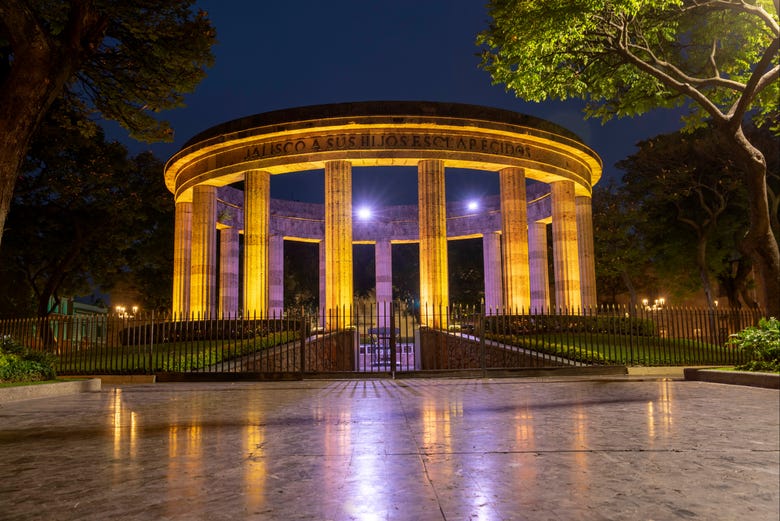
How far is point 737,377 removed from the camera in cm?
1142

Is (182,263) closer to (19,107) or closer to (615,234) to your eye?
(19,107)

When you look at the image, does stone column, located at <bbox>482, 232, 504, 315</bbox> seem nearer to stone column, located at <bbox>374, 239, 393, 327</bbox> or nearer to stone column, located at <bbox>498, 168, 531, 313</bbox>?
stone column, located at <bbox>374, 239, 393, 327</bbox>

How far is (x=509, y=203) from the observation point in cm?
2722

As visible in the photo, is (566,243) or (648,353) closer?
(648,353)

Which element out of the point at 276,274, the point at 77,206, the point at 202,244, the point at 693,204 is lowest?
the point at 276,274

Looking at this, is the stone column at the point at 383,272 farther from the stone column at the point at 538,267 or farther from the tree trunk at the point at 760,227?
the tree trunk at the point at 760,227

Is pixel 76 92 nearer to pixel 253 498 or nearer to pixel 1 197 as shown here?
pixel 1 197

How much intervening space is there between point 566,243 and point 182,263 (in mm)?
19246

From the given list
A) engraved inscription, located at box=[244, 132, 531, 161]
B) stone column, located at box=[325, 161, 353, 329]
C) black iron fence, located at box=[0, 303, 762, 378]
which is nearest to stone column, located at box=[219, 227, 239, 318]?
engraved inscription, located at box=[244, 132, 531, 161]

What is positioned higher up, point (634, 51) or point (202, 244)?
point (634, 51)

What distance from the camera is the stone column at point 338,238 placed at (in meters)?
25.5

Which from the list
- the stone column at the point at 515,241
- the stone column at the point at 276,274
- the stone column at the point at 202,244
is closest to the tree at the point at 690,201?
the stone column at the point at 515,241

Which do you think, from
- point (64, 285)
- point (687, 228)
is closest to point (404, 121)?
point (687, 228)

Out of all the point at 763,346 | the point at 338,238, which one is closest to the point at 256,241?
the point at 338,238
